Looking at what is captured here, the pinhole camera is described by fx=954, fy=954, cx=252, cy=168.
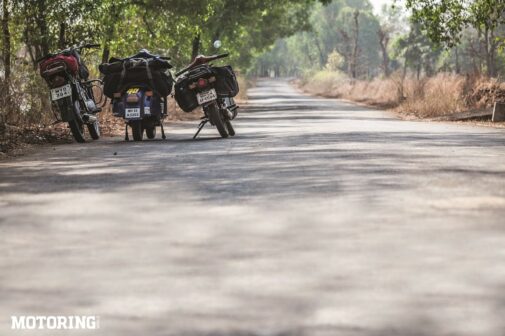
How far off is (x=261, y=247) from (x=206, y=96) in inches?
385

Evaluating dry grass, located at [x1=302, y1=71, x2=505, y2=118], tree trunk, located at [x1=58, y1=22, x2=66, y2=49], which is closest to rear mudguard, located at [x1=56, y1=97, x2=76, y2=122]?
tree trunk, located at [x1=58, y1=22, x2=66, y2=49]

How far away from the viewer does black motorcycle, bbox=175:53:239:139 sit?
15.0 meters

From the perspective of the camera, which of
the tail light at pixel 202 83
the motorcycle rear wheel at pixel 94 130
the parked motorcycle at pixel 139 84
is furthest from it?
the motorcycle rear wheel at pixel 94 130

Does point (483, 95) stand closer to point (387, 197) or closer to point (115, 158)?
point (115, 158)

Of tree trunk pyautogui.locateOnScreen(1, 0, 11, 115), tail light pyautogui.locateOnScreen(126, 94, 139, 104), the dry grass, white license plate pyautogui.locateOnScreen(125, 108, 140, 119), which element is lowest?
the dry grass

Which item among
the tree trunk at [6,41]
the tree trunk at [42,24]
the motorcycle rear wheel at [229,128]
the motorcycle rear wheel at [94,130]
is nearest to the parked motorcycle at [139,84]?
the motorcycle rear wheel at [94,130]

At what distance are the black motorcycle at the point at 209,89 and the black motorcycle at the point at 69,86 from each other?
151cm

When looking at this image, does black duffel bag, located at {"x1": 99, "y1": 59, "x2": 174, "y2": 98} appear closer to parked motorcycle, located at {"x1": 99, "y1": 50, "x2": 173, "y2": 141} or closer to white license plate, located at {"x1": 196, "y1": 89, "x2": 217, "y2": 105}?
parked motorcycle, located at {"x1": 99, "y1": 50, "x2": 173, "y2": 141}

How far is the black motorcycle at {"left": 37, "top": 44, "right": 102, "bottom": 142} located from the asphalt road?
426 cm

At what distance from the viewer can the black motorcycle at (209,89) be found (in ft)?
49.3

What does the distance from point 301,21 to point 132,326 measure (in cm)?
5997

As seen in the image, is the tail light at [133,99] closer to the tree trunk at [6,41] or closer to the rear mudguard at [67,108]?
the rear mudguard at [67,108]

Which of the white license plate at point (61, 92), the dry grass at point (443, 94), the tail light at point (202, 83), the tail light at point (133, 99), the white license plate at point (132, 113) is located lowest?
the dry grass at point (443, 94)

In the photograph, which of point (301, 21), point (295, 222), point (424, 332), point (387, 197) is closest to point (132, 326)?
point (424, 332)
